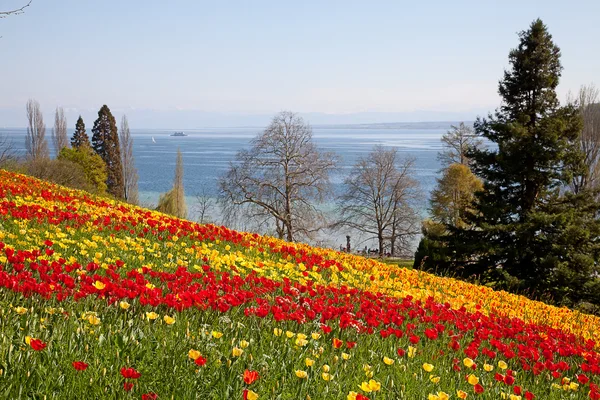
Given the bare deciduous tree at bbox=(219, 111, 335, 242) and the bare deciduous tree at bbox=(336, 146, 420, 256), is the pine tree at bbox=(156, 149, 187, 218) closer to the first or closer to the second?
the bare deciduous tree at bbox=(219, 111, 335, 242)

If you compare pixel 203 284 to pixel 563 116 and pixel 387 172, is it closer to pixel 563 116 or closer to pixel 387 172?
pixel 563 116

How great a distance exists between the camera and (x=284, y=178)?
36.2 meters

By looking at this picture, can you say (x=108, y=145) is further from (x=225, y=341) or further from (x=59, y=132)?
(x=225, y=341)

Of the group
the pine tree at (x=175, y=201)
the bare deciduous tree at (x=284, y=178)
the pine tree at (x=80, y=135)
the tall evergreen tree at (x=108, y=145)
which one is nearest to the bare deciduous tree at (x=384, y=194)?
the bare deciduous tree at (x=284, y=178)

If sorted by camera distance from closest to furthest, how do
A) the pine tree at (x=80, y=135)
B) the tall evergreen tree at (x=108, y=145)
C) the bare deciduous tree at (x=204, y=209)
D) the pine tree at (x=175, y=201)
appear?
1. the pine tree at (x=175, y=201)
2. the bare deciduous tree at (x=204, y=209)
3. the tall evergreen tree at (x=108, y=145)
4. the pine tree at (x=80, y=135)

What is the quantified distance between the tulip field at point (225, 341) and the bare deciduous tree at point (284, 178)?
87.7 feet

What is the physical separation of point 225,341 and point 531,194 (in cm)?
1848

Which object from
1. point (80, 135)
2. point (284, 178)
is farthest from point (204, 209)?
point (80, 135)

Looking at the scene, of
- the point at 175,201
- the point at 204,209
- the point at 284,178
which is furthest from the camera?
the point at 175,201

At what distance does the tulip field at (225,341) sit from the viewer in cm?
346

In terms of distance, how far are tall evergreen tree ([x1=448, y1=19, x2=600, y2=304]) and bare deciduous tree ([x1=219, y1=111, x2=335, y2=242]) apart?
1584cm

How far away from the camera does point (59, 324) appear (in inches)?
160

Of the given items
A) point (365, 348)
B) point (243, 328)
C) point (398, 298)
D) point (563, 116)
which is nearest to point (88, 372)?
point (243, 328)

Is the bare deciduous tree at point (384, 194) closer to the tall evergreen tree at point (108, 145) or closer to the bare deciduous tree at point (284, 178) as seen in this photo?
the bare deciduous tree at point (284, 178)
